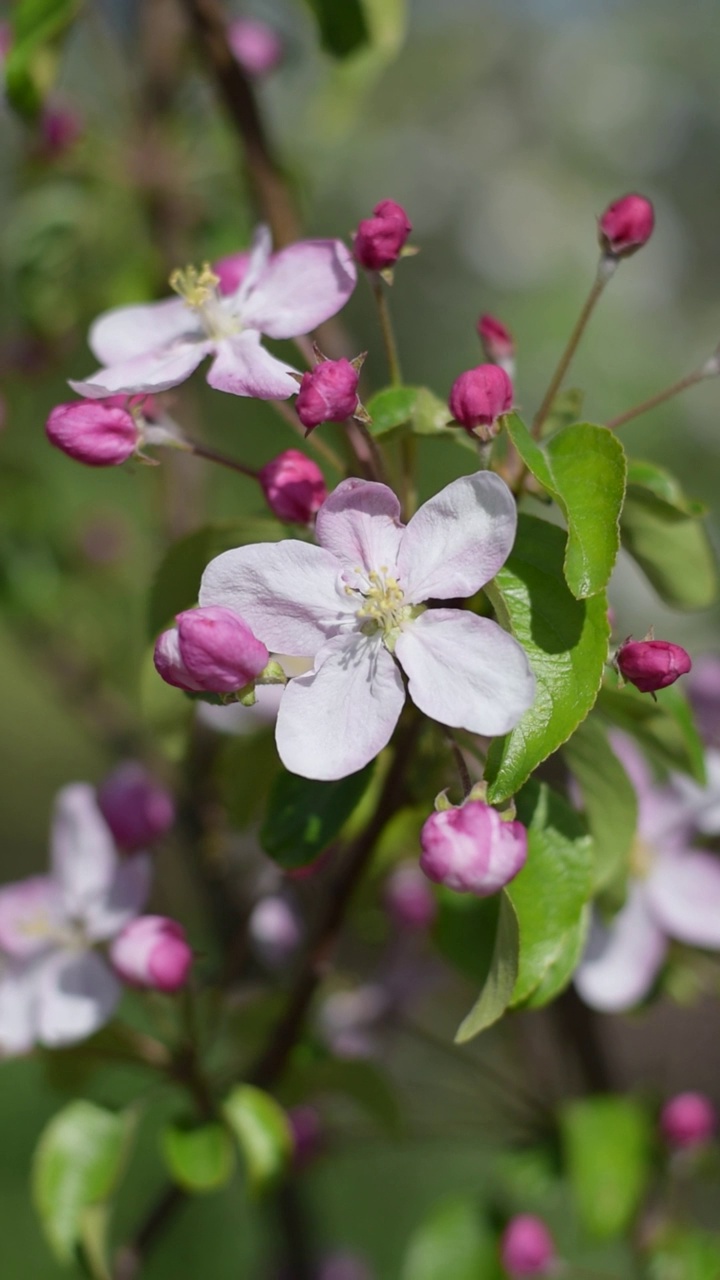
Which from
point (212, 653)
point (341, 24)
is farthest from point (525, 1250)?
point (341, 24)

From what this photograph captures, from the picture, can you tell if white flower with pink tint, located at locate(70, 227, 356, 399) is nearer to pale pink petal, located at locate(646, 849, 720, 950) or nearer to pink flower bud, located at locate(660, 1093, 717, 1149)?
pale pink petal, located at locate(646, 849, 720, 950)

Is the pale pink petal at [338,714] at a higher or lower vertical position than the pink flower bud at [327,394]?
lower

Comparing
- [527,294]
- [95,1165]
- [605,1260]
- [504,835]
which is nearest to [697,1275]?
[95,1165]

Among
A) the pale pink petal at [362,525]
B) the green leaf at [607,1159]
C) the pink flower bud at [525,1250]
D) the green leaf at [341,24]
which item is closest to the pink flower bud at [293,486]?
the pale pink petal at [362,525]

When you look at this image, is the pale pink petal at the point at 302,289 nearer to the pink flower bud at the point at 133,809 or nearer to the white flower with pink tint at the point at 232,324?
the white flower with pink tint at the point at 232,324

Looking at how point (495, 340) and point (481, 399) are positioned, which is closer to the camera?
point (481, 399)

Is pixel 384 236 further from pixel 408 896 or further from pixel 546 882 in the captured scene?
pixel 408 896

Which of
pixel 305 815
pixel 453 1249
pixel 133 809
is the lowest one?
pixel 453 1249
